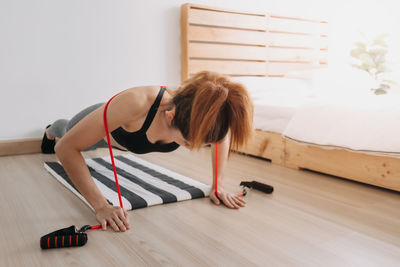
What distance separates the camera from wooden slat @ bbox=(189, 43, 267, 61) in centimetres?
327

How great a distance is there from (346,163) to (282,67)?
6.90 ft

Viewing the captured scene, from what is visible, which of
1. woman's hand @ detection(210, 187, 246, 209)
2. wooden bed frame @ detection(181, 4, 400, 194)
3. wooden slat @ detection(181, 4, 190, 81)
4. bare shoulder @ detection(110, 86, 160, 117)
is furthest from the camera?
wooden slat @ detection(181, 4, 190, 81)

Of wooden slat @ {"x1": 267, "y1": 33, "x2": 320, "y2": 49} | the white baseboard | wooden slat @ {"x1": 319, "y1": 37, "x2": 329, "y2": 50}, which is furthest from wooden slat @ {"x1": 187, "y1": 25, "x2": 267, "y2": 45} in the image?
the white baseboard

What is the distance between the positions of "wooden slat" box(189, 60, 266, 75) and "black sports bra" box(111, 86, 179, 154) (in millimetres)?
1826

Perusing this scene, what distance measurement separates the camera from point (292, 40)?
3.94m

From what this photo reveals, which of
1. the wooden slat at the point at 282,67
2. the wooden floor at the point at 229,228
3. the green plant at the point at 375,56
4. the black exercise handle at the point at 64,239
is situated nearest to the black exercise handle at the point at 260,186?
the wooden floor at the point at 229,228

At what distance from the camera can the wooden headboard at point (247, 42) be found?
3.25m

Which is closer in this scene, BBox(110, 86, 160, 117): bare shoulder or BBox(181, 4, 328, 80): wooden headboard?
BBox(110, 86, 160, 117): bare shoulder

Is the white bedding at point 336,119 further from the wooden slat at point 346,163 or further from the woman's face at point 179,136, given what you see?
the woman's face at point 179,136

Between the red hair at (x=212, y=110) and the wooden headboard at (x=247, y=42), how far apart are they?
2.14 meters

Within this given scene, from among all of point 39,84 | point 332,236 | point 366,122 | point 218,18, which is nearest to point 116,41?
point 39,84

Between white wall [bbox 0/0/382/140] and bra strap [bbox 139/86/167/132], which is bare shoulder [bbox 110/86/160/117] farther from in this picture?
white wall [bbox 0/0/382/140]

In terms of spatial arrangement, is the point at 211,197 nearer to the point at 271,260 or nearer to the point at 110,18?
the point at 271,260

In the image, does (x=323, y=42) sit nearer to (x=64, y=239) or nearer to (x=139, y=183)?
(x=139, y=183)
